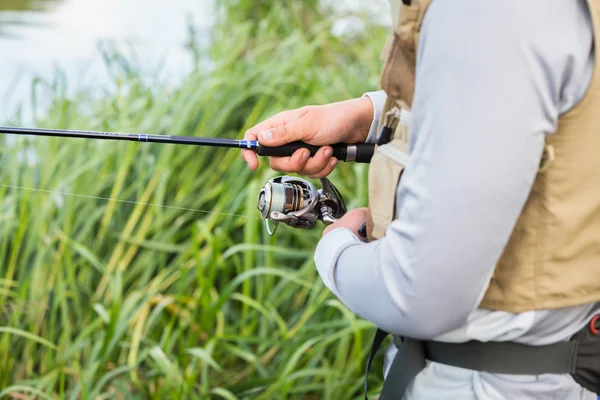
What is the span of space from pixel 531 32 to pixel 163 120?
8.71ft

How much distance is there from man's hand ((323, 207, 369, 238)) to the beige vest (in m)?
0.10

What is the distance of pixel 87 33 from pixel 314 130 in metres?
5.30

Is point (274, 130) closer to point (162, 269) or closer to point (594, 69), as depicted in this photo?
point (594, 69)

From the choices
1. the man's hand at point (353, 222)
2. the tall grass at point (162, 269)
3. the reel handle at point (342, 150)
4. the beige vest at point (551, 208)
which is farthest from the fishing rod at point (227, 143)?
the tall grass at point (162, 269)

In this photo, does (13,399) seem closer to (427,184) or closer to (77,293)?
(77,293)

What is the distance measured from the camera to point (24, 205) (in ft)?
9.06

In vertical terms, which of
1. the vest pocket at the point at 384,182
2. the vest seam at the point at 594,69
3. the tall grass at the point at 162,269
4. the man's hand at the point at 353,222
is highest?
the vest seam at the point at 594,69

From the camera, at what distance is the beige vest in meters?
1.01

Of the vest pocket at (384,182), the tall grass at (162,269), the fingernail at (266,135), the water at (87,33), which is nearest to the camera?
the vest pocket at (384,182)

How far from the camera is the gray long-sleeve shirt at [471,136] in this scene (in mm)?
932

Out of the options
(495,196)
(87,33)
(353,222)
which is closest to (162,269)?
(353,222)

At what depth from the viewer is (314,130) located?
1.50 metres

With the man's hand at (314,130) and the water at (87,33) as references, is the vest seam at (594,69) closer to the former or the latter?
the man's hand at (314,130)

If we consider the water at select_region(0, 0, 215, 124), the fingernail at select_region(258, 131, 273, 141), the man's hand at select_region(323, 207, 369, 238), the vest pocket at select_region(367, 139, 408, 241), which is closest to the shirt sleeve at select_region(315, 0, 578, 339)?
Result: the vest pocket at select_region(367, 139, 408, 241)
